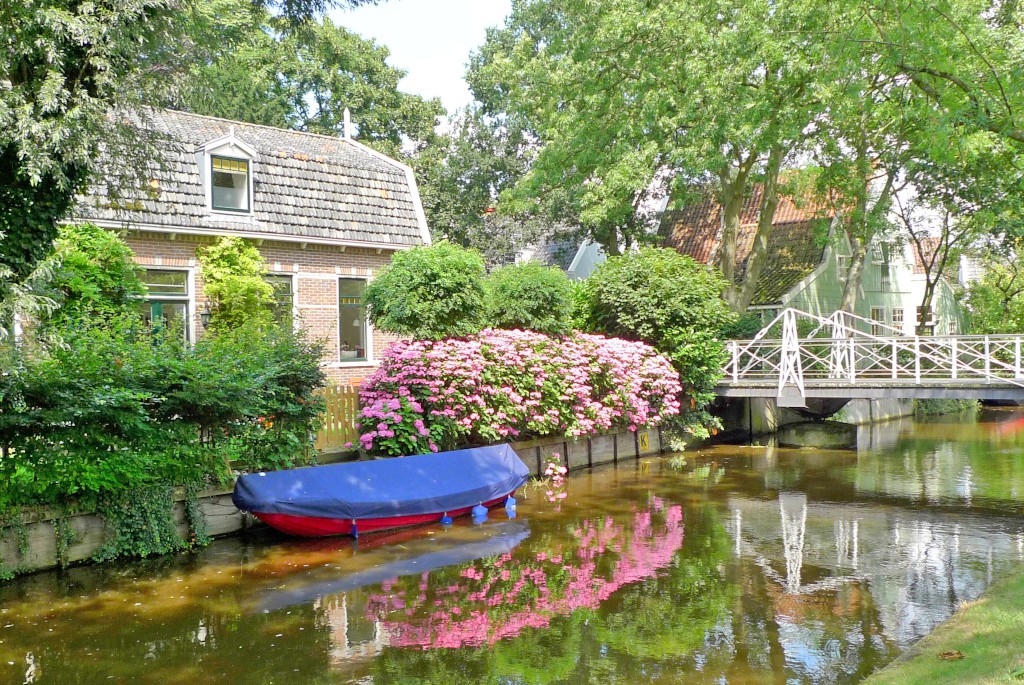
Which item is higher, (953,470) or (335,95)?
(335,95)

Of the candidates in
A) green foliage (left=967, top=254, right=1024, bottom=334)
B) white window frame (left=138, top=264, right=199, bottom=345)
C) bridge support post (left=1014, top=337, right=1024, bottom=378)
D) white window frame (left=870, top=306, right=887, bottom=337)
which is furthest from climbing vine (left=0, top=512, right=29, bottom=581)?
green foliage (left=967, top=254, right=1024, bottom=334)

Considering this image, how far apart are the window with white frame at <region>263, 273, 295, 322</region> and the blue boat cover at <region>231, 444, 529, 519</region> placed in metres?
7.73

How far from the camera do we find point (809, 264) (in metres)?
30.8

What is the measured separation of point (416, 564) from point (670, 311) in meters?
12.3

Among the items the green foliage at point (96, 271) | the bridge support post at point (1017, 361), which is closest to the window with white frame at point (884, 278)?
the bridge support post at point (1017, 361)

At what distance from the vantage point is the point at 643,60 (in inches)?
833

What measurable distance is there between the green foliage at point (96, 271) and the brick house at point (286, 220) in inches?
38.4

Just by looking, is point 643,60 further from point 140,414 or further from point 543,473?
point 140,414

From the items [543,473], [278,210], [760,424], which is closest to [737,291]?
[760,424]

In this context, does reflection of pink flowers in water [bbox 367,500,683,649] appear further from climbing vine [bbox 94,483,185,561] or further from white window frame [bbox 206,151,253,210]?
white window frame [bbox 206,151,253,210]

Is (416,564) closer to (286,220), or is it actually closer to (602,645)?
(602,645)

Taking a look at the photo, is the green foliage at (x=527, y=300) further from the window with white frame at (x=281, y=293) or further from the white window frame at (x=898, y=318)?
the white window frame at (x=898, y=318)

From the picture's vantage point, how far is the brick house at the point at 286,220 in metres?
18.5

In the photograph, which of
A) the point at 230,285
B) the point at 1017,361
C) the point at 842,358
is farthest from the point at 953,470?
the point at 230,285
